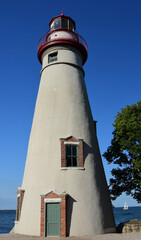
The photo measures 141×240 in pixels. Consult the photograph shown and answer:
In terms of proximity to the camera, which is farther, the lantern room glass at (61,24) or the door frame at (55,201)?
the lantern room glass at (61,24)

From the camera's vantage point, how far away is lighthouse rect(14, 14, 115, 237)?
42.5 feet

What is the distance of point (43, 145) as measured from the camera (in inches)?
595

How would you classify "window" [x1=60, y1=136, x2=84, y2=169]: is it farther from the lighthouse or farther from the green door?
the green door

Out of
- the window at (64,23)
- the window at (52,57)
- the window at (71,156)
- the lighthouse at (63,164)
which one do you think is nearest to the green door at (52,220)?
the lighthouse at (63,164)

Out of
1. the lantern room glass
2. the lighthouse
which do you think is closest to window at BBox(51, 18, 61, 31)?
the lantern room glass

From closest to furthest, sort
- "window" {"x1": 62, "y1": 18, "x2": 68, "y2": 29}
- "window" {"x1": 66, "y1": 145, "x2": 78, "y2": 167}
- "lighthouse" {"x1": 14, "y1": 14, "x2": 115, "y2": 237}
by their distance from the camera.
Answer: "lighthouse" {"x1": 14, "y1": 14, "x2": 115, "y2": 237} → "window" {"x1": 66, "y1": 145, "x2": 78, "y2": 167} → "window" {"x1": 62, "y1": 18, "x2": 68, "y2": 29}

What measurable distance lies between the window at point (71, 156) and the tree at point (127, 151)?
14.2ft

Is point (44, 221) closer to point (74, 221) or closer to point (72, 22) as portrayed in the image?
point (74, 221)

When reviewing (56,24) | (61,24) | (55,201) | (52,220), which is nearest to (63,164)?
(55,201)

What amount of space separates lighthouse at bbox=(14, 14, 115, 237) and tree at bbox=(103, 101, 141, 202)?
2.58m

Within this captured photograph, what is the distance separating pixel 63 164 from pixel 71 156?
0.87 meters

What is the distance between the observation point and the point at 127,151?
1748 centimetres

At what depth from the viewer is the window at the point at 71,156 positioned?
14430 millimetres

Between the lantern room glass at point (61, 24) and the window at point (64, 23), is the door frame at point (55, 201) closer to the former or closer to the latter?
the lantern room glass at point (61, 24)
